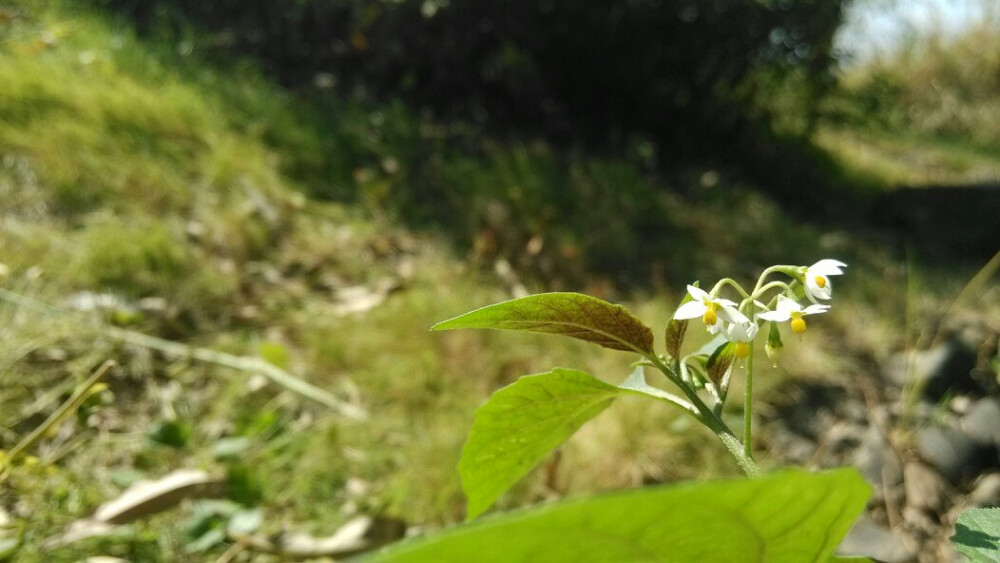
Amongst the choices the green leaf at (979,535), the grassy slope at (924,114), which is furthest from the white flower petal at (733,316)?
the grassy slope at (924,114)

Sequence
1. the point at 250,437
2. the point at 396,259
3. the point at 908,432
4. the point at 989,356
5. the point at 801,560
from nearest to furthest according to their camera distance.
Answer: the point at 801,560
the point at 250,437
the point at 908,432
the point at 989,356
the point at 396,259

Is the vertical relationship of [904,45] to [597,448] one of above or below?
above

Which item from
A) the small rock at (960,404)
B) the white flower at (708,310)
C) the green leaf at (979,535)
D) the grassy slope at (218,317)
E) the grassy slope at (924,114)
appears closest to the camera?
the green leaf at (979,535)

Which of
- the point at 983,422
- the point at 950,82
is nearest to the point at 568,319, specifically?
the point at 983,422

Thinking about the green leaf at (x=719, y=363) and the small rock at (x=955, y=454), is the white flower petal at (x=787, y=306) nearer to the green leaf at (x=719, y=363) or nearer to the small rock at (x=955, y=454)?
the green leaf at (x=719, y=363)

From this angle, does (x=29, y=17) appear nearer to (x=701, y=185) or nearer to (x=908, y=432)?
(x=701, y=185)

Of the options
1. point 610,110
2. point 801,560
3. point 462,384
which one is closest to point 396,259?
point 462,384

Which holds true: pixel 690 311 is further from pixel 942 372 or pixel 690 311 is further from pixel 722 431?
pixel 942 372

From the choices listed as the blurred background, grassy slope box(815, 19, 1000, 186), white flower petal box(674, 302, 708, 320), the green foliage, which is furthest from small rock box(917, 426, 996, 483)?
the green foliage
